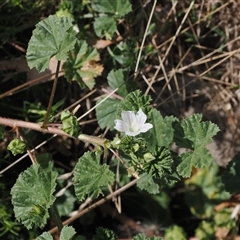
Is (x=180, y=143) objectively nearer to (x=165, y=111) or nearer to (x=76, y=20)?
Answer: (x=165, y=111)

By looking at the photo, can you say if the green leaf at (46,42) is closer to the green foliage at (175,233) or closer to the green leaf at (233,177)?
the green leaf at (233,177)

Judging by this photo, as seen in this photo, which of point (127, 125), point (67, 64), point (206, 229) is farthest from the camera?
point (206, 229)

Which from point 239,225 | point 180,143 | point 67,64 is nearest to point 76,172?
point 180,143

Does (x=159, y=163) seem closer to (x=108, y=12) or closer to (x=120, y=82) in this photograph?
(x=120, y=82)

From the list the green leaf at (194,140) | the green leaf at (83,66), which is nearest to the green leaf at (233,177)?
the green leaf at (194,140)

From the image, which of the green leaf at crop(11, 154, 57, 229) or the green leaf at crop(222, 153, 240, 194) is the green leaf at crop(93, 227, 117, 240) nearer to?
the green leaf at crop(11, 154, 57, 229)

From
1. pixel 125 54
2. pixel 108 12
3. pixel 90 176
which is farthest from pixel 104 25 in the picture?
pixel 90 176
